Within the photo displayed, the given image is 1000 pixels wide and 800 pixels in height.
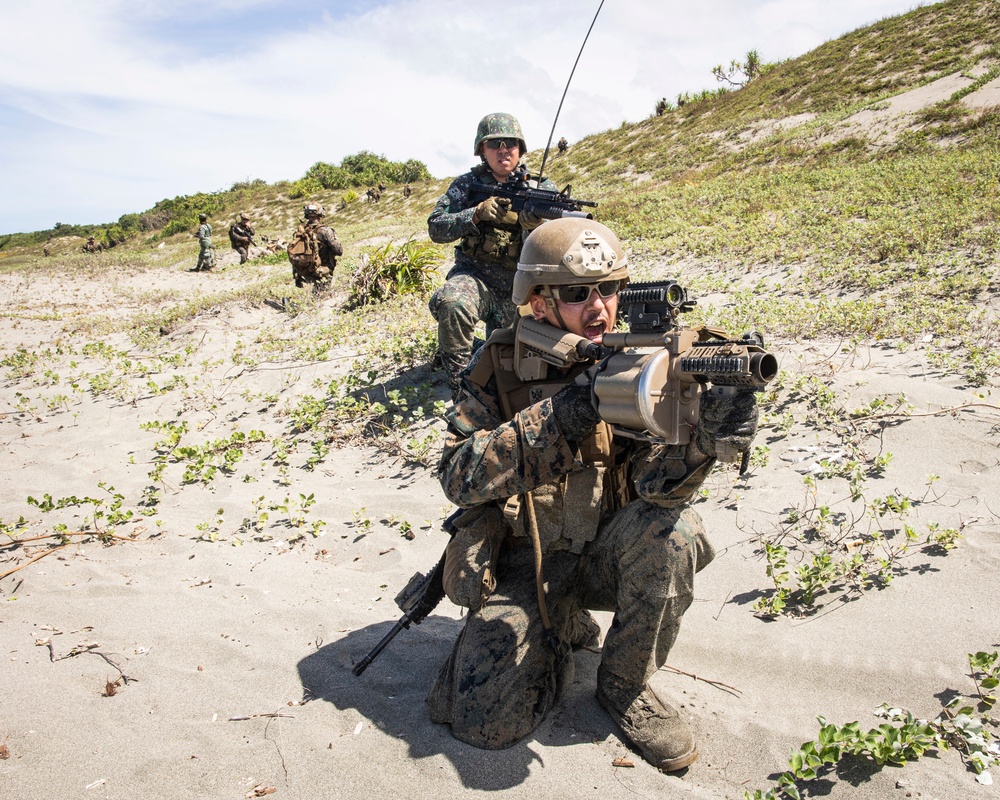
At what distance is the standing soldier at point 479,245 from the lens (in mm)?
5398

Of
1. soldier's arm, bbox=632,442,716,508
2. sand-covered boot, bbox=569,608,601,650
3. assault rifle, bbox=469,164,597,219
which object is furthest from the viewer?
assault rifle, bbox=469,164,597,219

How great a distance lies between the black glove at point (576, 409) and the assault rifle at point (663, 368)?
8cm

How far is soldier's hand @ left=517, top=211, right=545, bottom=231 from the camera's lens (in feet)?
16.6

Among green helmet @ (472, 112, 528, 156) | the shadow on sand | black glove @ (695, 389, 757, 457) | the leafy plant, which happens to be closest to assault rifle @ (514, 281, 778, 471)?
black glove @ (695, 389, 757, 457)

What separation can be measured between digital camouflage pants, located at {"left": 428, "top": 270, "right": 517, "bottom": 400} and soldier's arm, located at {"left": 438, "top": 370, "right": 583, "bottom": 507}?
9.40 ft

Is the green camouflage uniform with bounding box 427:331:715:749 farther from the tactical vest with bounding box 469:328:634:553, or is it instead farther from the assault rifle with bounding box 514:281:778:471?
the assault rifle with bounding box 514:281:778:471

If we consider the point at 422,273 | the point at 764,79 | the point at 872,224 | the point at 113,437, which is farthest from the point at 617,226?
the point at 764,79

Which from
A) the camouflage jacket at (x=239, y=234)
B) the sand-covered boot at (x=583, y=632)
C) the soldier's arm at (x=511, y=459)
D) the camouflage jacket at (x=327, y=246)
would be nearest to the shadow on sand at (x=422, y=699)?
the sand-covered boot at (x=583, y=632)

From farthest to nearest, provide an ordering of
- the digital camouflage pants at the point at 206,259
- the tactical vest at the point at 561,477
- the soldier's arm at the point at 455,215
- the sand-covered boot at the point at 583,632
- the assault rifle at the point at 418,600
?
the digital camouflage pants at the point at 206,259
the soldier's arm at the point at 455,215
the sand-covered boot at the point at 583,632
the assault rifle at the point at 418,600
the tactical vest at the point at 561,477

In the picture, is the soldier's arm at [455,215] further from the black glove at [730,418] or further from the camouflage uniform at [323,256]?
the camouflage uniform at [323,256]

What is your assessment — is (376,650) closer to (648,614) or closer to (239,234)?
(648,614)

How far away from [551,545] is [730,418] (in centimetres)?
94

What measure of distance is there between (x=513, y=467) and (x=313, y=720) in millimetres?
1230

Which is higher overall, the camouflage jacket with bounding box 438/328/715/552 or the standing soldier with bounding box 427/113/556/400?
the standing soldier with bounding box 427/113/556/400
